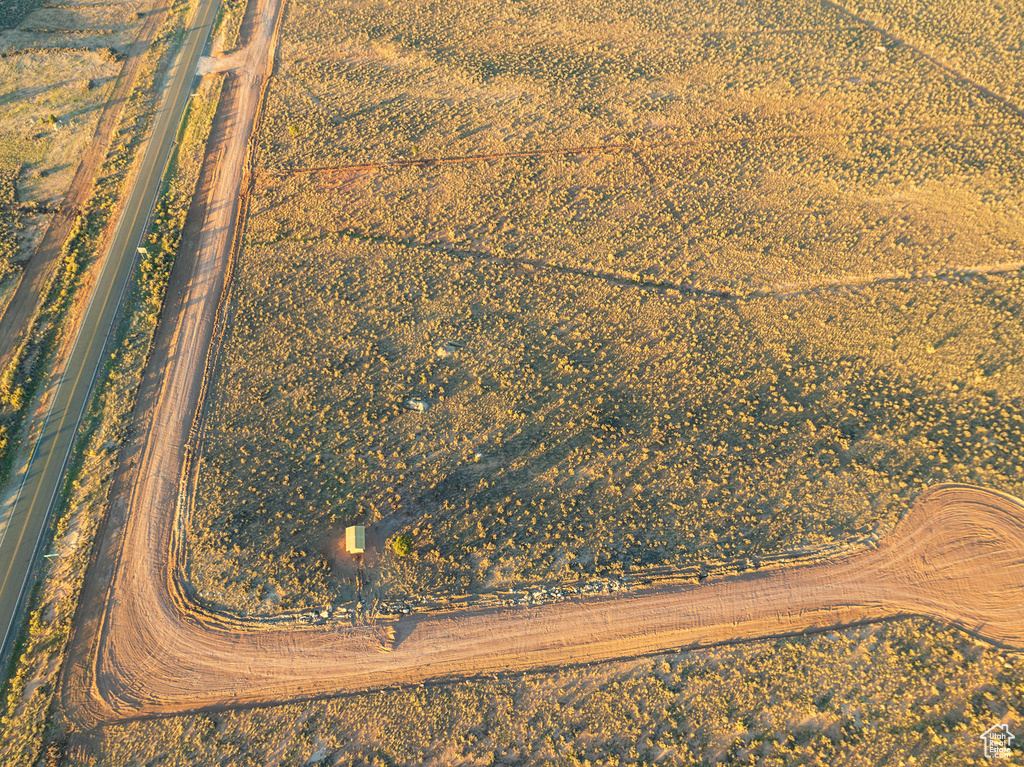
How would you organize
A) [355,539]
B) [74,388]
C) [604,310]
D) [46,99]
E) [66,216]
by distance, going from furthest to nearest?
[46,99], [66,216], [604,310], [74,388], [355,539]

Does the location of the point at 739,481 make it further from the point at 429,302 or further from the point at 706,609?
the point at 429,302

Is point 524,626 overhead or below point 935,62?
below

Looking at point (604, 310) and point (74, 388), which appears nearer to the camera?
point (74, 388)

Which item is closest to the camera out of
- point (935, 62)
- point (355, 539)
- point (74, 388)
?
point (355, 539)

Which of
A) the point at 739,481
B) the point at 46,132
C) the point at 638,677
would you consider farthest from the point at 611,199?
the point at 46,132

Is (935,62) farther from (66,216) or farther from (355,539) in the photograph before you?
(66,216)

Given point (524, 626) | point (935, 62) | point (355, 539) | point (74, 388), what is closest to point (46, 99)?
point (74, 388)

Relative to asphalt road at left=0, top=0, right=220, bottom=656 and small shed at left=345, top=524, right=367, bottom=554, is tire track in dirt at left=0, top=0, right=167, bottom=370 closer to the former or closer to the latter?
asphalt road at left=0, top=0, right=220, bottom=656
